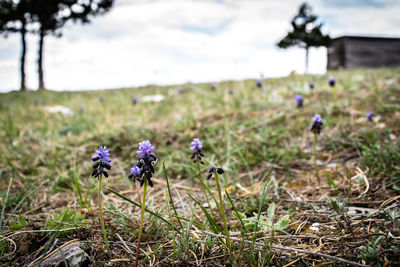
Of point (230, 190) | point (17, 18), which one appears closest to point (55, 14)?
point (17, 18)

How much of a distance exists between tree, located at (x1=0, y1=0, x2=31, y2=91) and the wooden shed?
21.6m

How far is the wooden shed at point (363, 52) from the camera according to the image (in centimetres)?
1928

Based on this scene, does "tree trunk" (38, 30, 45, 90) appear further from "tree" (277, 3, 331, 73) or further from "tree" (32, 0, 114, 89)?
"tree" (277, 3, 331, 73)

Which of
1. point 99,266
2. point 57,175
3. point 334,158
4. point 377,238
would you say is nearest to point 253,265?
point 377,238

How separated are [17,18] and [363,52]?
2417 cm

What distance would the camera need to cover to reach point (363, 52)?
19.6 metres

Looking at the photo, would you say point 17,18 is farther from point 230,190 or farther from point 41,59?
point 230,190

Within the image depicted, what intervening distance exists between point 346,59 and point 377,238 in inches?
840

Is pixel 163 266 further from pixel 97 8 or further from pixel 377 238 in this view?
pixel 97 8

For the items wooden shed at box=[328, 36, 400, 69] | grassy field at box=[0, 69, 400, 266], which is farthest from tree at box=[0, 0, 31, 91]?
wooden shed at box=[328, 36, 400, 69]

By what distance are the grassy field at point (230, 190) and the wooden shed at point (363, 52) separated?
17.5 m

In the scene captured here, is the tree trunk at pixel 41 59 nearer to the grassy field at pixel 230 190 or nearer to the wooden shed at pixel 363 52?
the grassy field at pixel 230 190

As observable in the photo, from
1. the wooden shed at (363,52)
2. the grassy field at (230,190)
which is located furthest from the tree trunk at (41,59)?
the wooden shed at (363,52)

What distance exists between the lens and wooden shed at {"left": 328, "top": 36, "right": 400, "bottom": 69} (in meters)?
19.3
